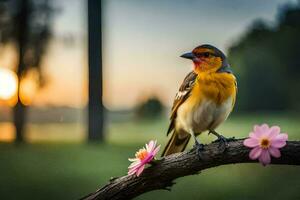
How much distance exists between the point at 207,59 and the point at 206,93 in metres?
0.08

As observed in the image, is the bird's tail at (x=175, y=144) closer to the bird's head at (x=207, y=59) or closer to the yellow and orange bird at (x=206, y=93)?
the yellow and orange bird at (x=206, y=93)

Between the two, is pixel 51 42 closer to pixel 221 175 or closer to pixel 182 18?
pixel 182 18

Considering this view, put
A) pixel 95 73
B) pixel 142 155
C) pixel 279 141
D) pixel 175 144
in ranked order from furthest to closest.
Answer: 1. pixel 95 73
2. pixel 175 144
3. pixel 142 155
4. pixel 279 141

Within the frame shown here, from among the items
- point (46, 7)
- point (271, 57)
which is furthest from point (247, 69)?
point (46, 7)

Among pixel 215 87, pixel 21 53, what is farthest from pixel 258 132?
pixel 21 53

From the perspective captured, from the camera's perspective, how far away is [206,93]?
3.92 feet

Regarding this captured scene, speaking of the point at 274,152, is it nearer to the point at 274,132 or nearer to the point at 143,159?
the point at 274,132

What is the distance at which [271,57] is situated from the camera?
161 centimetres

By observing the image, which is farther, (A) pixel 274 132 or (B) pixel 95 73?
(B) pixel 95 73

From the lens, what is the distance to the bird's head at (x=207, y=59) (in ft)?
3.77

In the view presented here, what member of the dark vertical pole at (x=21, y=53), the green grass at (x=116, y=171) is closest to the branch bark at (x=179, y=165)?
the green grass at (x=116, y=171)

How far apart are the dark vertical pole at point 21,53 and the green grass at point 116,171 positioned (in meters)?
0.06

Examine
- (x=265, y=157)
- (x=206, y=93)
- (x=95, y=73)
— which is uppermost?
(x=95, y=73)

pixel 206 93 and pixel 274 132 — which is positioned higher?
pixel 206 93
